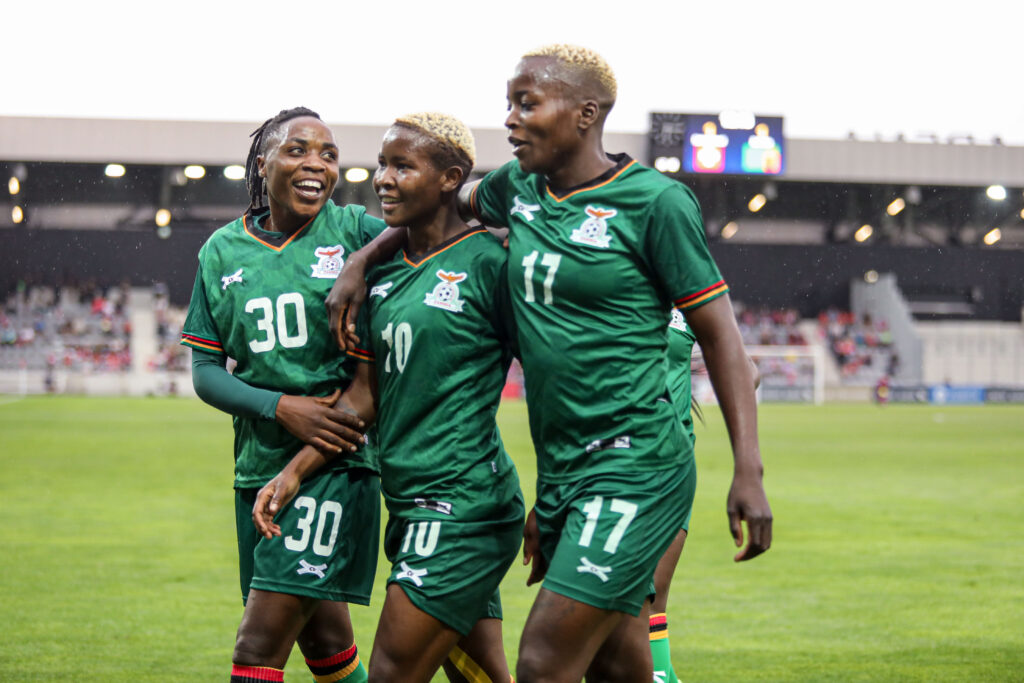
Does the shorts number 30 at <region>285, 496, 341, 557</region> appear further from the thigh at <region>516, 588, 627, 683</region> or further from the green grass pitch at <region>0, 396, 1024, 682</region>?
the green grass pitch at <region>0, 396, 1024, 682</region>

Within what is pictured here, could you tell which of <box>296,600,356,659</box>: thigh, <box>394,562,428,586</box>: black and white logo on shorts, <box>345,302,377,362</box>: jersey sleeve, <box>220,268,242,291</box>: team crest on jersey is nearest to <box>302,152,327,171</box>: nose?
<box>220,268,242,291</box>: team crest on jersey

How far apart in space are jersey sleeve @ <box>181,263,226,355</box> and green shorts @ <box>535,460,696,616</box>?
1.42 meters

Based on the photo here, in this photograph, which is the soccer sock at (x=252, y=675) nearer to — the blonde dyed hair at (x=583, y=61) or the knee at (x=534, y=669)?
the knee at (x=534, y=669)

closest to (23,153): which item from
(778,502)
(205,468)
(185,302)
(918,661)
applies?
(185,302)

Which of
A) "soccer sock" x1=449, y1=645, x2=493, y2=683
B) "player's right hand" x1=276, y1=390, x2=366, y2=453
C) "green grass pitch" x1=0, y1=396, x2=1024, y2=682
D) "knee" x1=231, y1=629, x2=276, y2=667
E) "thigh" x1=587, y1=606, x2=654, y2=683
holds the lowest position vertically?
"green grass pitch" x1=0, y1=396, x2=1024, y2=682

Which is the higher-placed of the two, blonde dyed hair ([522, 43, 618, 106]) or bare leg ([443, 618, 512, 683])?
blonde dyed hair ([522, 43, 618, 106])

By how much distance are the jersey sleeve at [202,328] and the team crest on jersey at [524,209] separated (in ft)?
3.84

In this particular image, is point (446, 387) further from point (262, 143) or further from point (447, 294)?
point (262, 143)

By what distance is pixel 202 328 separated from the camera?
13.0 ft

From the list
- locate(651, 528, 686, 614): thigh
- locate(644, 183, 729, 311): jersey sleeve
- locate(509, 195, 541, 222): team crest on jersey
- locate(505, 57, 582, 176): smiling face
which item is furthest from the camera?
locate(651, 528, 686, 614): thigh

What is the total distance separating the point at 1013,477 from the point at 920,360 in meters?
33.5

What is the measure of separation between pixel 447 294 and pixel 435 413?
14.2 inches

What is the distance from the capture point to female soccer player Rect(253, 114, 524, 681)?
3.35 metres

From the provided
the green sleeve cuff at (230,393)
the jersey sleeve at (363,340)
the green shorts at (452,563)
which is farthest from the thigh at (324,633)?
the jersey sleeve at (363,340)
